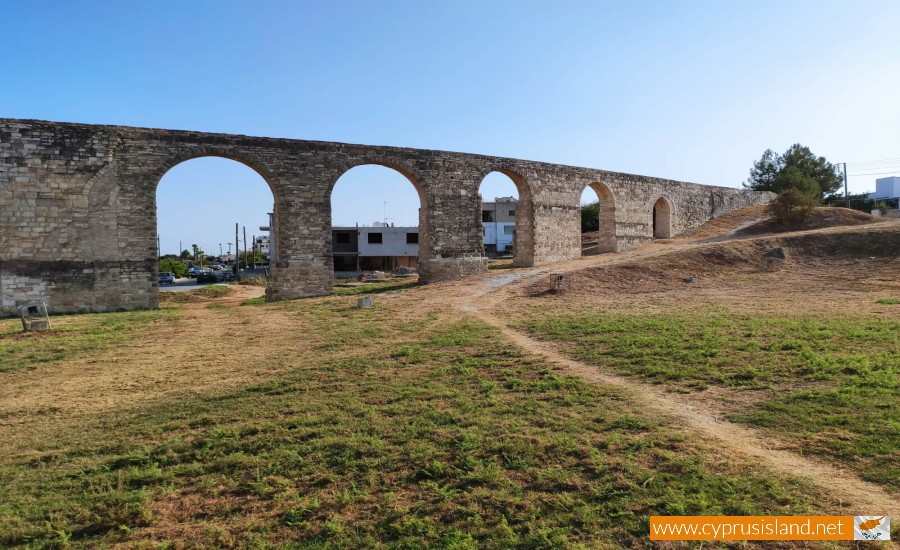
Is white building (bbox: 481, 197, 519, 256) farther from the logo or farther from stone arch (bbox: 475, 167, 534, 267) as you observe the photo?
the logo

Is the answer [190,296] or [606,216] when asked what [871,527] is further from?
[606,216]

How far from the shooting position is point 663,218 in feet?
86.9

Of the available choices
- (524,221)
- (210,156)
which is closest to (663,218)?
(524,221)

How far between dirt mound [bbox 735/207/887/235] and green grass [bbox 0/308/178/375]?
2379cm

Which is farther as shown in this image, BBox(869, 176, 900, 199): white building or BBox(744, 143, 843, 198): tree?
BBox(869, 176, 900, 199): white building

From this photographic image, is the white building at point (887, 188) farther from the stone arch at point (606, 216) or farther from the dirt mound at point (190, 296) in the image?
the dirt mound at point (190, 296)

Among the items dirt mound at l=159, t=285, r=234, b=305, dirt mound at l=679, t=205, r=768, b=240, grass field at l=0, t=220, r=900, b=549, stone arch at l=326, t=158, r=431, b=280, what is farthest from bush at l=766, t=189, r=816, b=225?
dirt mound at l=159, t=285, r=234, b=305

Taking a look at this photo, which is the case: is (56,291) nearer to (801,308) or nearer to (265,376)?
(265,376)

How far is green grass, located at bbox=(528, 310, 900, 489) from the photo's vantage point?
403 centimetres

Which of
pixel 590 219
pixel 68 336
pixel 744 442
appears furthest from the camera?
pixel 590 219

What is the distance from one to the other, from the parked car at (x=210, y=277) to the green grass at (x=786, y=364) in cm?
3315

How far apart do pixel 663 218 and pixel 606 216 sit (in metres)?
5.11

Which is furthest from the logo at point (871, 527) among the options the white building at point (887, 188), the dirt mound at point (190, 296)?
the white building at point (887, 188)

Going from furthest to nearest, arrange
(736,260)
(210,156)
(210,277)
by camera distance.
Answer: (210,277) < (736,260) < (210,156)
